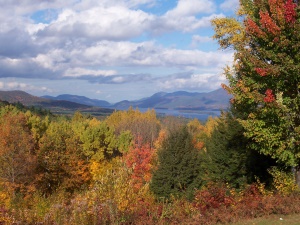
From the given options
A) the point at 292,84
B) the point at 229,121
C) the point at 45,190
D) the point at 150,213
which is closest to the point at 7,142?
the point at 45,190

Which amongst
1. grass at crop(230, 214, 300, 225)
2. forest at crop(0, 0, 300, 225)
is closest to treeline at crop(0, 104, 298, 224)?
forest at crop(0, 0, 300, 225)

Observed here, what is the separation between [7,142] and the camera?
37688 millimetres

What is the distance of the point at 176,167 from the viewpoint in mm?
29578

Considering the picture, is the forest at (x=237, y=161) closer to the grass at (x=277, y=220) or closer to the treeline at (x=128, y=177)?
the treeline at (x=128, y=177)

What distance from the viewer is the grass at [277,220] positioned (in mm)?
12762

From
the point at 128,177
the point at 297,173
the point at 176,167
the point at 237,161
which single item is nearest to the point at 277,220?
the point at 297,173

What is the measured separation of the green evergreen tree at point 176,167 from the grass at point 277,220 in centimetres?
1525

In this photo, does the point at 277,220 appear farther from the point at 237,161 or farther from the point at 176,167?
the point at 176,167

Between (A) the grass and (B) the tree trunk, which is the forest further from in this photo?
(A) the grass

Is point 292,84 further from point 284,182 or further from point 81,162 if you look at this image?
point 81,162

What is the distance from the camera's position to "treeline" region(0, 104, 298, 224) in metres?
11.1

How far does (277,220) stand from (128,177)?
6.31m

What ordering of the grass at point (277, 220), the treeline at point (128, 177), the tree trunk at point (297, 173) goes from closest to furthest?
the treeline at point (128, 177), the grass at point (277, 220), the tree trunk at point (297, 173)

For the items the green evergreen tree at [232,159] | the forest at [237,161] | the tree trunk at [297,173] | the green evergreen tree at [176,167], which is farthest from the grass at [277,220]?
the green evergreen tree at [176,167]
